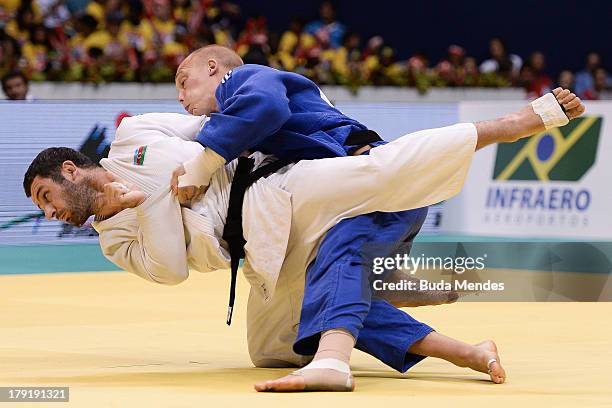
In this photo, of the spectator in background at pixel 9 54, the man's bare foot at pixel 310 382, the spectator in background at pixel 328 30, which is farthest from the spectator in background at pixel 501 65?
the man's bare foot at pixel 310 382

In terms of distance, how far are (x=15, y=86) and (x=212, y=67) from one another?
795 cm

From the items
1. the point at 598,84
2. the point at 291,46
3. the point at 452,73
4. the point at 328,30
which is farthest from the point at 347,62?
the point at 598,84

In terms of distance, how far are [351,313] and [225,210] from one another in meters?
0.66

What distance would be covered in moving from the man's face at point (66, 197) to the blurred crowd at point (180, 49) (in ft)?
26.6

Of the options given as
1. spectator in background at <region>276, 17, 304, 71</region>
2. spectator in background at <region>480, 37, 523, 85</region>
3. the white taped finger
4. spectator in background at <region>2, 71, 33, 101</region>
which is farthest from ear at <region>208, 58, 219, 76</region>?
spectator in background at <region>480, 37, 523, 85</region>

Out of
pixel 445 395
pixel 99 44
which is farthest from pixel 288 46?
pixel 445 395

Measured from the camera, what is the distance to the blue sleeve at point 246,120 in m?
4.35

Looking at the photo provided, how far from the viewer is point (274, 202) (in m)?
4.55

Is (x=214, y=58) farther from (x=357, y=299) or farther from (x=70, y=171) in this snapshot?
(x=357, y=299)

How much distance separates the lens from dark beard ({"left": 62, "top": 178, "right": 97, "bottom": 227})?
4.57m

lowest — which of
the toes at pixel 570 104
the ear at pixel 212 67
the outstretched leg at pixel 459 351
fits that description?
the outstretched leg at pixel 459 351

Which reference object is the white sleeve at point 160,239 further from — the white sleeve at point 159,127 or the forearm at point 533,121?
the forearm at point 533,121

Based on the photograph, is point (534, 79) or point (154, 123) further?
point (534, 79)

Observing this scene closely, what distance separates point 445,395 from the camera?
411 cm
